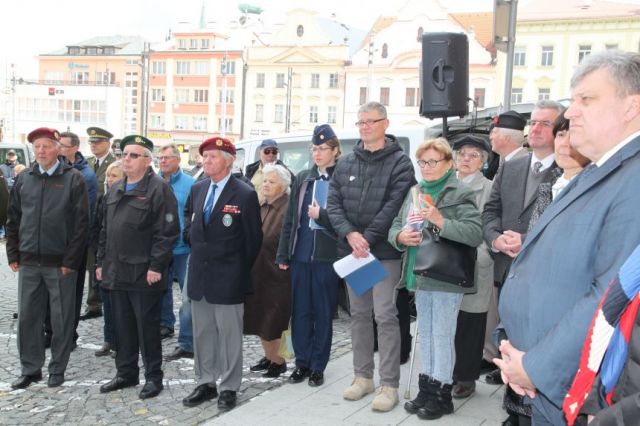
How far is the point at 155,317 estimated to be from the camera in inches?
207

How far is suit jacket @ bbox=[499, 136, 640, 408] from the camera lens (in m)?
2.14

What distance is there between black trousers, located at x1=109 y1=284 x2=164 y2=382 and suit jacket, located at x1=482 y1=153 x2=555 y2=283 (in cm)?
268

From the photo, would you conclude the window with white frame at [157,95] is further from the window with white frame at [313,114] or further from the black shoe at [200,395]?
the black shoe at [200,395]

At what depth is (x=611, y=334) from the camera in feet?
6.41

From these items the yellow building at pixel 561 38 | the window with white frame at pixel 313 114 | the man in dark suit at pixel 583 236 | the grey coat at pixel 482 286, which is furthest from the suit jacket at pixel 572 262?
the window with white frame at pixel 313 114

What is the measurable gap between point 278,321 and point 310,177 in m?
1.26

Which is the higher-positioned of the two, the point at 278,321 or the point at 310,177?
the point at 310,177

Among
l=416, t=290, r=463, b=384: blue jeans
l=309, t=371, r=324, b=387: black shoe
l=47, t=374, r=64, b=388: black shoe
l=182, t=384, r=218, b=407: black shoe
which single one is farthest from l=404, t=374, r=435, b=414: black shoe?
l=47, t=374, r=64, b=388: black shoe

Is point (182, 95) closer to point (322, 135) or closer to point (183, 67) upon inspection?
point (183, 67)

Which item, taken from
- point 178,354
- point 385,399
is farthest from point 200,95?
point 385,399

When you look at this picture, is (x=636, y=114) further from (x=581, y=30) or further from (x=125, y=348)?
(x=581, y=30)

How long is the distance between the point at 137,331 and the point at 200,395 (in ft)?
2.73

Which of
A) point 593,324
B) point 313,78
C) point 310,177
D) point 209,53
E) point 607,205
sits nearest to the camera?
point 593,324

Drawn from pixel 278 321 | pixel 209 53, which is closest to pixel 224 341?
pixel 278 321
